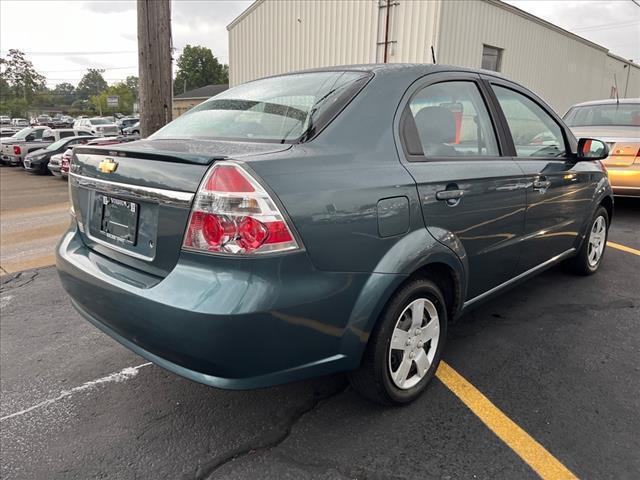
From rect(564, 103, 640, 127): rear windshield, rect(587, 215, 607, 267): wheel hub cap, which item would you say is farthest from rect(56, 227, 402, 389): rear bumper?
rect(564, 103, 640, 127): rear windshield

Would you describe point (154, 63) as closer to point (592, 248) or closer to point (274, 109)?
point (274, 109)

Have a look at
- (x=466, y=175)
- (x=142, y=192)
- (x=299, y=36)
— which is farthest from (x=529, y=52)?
(x=142, y=192)

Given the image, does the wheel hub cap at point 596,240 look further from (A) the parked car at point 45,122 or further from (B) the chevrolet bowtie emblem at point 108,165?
(A) the parked car at point 45,122

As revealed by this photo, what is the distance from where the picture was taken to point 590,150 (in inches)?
143

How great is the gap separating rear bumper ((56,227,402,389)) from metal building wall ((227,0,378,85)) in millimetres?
14489

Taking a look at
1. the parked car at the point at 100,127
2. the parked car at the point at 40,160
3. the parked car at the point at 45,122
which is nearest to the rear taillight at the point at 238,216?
the parked car at the point at 40,160

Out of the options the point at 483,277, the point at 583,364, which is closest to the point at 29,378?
the point at 483,277

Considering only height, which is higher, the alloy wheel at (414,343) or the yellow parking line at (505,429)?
the alloy wheel at (414,343)

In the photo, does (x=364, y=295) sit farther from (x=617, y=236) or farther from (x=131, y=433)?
(x=617, y=236)

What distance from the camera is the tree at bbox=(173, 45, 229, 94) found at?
8388cm

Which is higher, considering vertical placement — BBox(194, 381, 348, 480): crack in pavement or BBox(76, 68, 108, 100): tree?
BBox(76, 68, 108, 100): tree

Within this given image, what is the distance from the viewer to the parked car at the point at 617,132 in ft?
20.9

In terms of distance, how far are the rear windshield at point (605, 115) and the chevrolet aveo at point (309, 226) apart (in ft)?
18.0

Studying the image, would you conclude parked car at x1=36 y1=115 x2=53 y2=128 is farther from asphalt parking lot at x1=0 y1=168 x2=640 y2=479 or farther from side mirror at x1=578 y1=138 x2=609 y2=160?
side mirror at x1=578 y1=138 x2=609 y2=160
